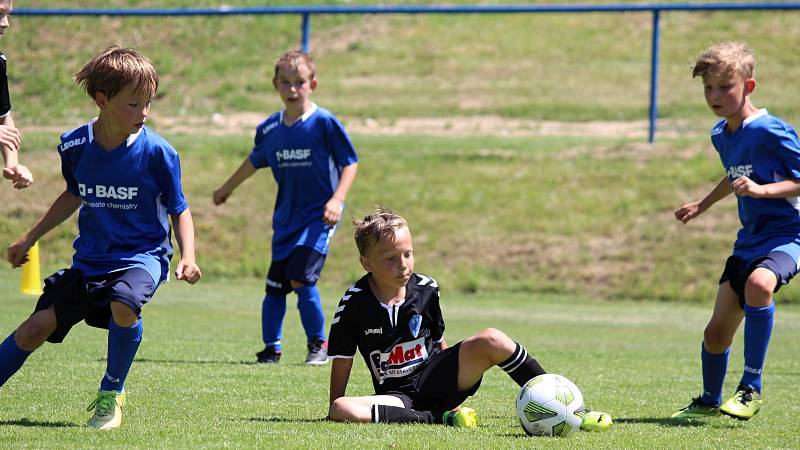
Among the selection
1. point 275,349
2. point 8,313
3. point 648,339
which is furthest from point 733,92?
point 8,313

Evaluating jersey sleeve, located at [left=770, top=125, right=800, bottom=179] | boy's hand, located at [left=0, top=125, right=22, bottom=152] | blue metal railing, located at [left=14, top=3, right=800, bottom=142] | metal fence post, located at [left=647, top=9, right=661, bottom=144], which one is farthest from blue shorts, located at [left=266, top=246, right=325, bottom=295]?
metal fence post, located at [left=647, top=9, right=661, bottom=144]

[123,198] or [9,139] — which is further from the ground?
[9,139]

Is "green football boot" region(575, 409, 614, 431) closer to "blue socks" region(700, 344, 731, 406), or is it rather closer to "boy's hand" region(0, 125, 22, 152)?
"blue socks" region(700, 344, 731, 406)

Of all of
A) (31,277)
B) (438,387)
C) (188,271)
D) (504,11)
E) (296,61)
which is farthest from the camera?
(504,11)

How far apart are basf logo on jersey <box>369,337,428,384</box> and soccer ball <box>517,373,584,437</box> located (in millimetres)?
574

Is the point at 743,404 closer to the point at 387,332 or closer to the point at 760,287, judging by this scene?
the point at 760,287

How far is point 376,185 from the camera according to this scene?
14.8 m

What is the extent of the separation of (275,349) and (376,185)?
286 inches

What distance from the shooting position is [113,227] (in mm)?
5168

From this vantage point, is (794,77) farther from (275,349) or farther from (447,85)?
(275,349)

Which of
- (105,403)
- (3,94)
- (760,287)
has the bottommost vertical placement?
(105,403)

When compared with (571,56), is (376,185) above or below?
below

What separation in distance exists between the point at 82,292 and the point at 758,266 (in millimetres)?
3117

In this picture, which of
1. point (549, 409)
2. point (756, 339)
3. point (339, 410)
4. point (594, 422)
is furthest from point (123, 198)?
point (756, 339)
